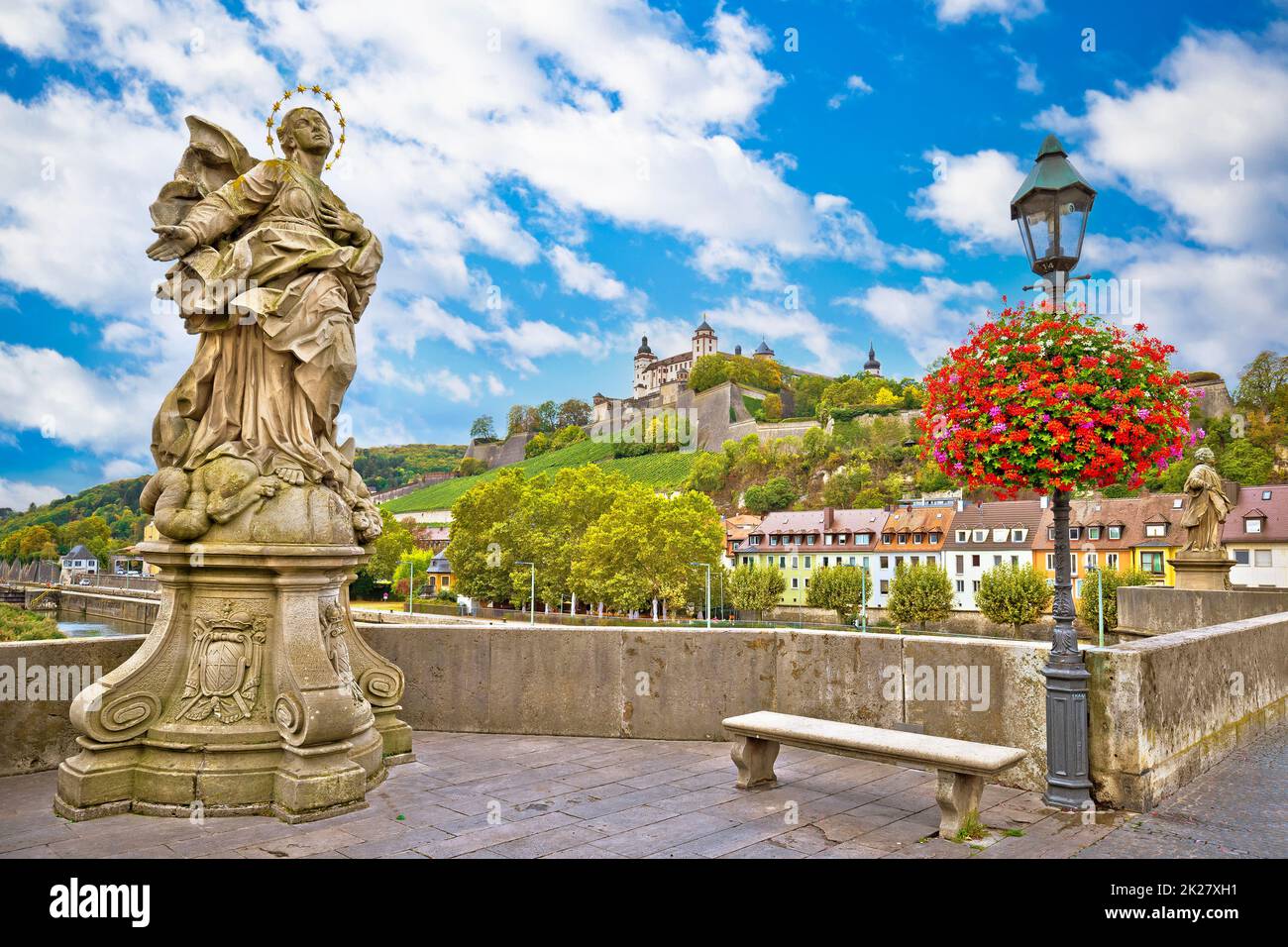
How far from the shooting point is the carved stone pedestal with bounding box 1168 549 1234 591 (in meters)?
14.9

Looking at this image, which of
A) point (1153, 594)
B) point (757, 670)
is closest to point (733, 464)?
point (1153, 594)

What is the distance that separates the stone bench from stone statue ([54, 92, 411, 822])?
8.07 ft

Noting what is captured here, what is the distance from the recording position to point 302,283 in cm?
561

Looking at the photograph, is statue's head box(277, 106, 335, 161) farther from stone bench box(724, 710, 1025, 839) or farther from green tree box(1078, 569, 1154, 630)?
green tree box(1078, 569, 1154, 630)

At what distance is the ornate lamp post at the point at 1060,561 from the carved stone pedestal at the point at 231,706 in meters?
4.18

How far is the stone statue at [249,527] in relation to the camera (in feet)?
16.4

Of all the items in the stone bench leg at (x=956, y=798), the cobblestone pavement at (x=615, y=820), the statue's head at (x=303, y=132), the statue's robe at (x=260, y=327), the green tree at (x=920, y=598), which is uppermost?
the statue's head at (x=303, y=132)

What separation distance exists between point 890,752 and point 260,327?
15.3 ft

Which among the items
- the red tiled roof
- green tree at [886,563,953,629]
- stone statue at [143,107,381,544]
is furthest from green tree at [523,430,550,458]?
stone statue at [143,107,381,544]

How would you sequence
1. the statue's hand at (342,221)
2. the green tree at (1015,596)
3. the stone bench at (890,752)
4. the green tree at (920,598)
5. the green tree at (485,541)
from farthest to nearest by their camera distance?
the green tree at (485,541), the green tree at (920,598), the green tree at (1015,596), the statue's hand at (342,221), the stone bench at (890,752)

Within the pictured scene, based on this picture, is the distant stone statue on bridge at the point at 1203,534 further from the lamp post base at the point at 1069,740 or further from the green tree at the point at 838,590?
the green tree at the point at 838,590

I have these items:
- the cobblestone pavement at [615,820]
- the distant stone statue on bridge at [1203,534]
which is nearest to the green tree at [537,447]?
the distant stone statue on bridge at [1203,534]
